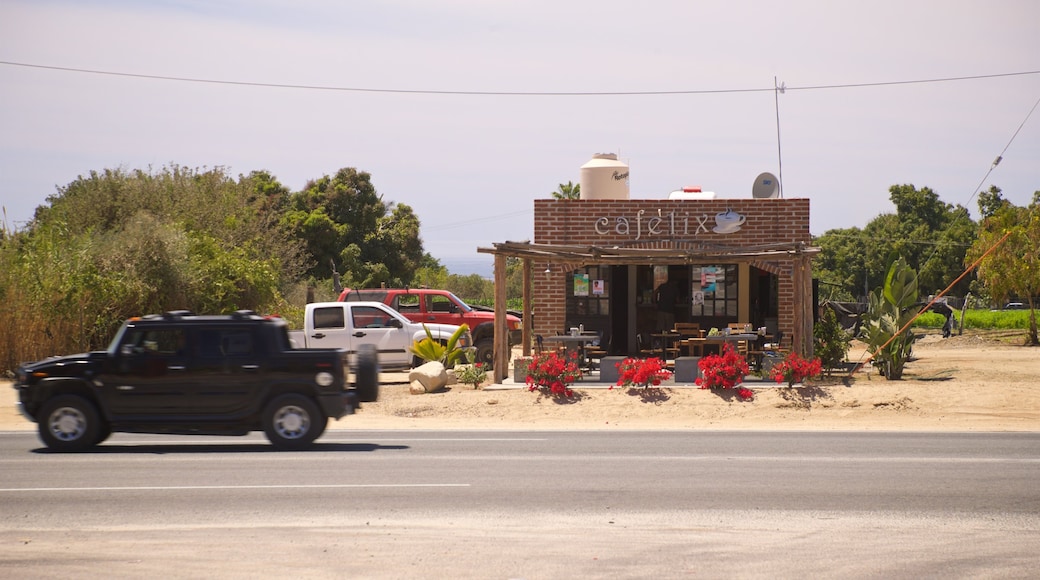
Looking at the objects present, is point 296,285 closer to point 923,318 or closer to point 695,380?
point 695,380

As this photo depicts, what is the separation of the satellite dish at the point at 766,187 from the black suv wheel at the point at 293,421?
15.1 metres

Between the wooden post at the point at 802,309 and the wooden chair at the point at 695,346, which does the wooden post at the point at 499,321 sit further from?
the wooden post at the point at 802,309

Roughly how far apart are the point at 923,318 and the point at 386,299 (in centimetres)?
3477

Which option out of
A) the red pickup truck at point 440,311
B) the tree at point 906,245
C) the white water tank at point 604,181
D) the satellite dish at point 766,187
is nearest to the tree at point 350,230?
the red pickup truck at point 440,311

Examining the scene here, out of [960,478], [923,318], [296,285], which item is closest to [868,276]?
[923,318]

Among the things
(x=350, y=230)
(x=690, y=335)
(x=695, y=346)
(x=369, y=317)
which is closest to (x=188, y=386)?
(x=369, y=317)

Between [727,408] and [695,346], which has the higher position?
[695,346]

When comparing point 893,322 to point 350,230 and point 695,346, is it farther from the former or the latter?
point 350,230

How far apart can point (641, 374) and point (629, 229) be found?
5.87 metres

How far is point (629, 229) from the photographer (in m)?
24.8

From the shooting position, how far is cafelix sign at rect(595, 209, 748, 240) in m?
24.7

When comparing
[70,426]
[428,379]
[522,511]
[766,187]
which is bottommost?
[522,511]

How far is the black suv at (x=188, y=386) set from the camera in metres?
13.4

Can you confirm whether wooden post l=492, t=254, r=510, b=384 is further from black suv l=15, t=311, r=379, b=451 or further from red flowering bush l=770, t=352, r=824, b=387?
black suv l=15, t=311, r=379, b=451
